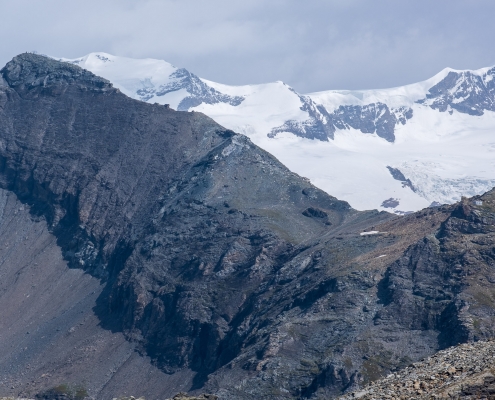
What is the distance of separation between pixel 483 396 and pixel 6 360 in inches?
5939

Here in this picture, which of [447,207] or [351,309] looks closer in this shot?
[351,309]

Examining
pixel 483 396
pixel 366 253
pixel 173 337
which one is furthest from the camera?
pixel 173 337

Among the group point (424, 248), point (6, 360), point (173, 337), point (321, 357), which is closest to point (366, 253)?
point (424, 248)

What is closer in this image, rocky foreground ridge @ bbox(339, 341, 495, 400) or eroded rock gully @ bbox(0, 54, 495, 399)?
rocky foreground ridge @ bbox(339, 341, 495, 400)

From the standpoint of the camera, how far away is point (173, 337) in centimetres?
17938

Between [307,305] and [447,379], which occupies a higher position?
[447,379]

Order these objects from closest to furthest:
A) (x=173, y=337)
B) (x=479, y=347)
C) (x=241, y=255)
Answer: (x=479, y=347) < (x=173, y=337) < (x=241, y=255)

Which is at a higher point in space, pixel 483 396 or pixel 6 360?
pixel 483 396

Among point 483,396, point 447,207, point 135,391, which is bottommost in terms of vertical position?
point 135,391

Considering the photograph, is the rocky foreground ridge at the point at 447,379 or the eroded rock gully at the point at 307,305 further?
the eroded rock gully at the point at 307,305

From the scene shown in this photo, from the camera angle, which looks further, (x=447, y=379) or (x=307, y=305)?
(x=307, y=305)

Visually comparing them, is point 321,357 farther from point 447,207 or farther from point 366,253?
point 447,207

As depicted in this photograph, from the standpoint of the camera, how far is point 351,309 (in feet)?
469

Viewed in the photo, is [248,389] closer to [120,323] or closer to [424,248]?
[424,248]
